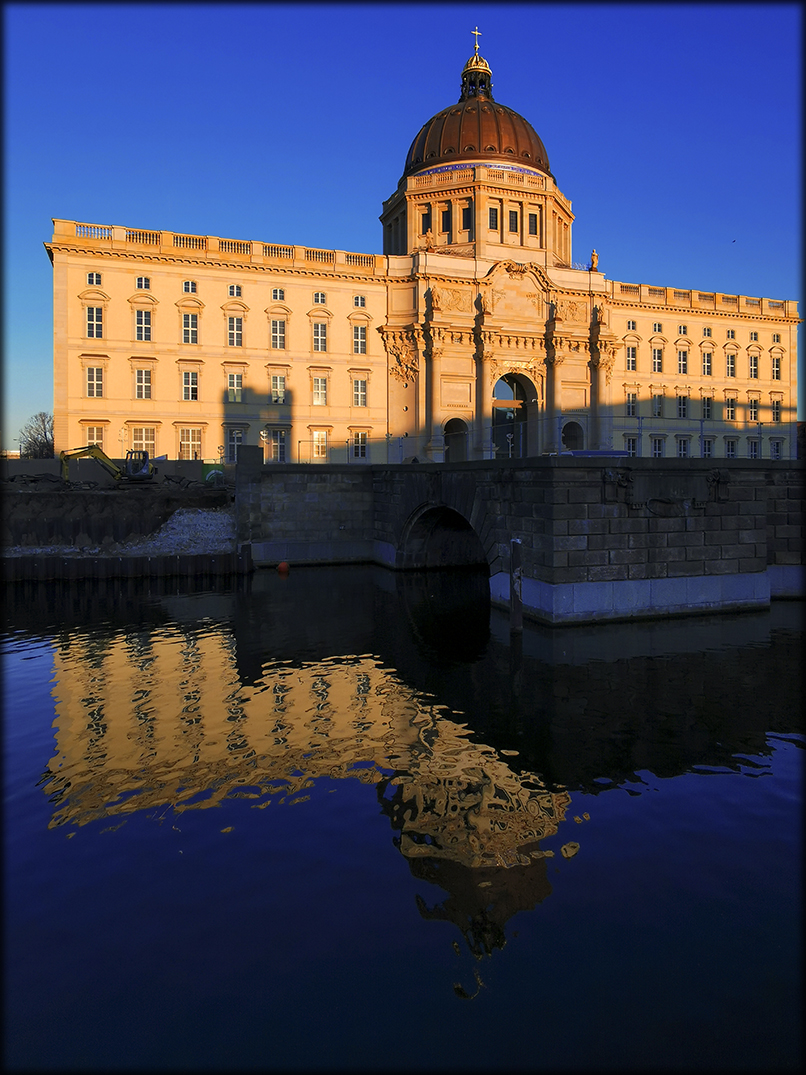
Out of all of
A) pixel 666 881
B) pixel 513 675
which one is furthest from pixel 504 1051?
pixel 513 675

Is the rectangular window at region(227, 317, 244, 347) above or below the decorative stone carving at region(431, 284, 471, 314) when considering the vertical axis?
below

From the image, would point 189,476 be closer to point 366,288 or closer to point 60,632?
point 366,288

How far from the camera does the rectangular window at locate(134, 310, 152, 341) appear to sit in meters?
52.5

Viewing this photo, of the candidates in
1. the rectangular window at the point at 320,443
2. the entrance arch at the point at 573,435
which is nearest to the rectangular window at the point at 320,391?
the rectangular window at the point at 320,443

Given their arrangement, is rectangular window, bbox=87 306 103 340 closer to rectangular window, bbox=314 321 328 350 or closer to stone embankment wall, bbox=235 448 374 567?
rectangular window, bbox=314 321 328 350

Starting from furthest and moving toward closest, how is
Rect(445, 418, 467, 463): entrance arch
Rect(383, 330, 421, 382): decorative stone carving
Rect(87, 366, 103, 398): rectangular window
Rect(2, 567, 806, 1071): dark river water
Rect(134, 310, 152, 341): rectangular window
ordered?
Rect(445, 418, 467, 463): entrance arch, Rect(383, 330, 421, 382): decorative stone carving, Rect(134, 310, 152, 341): rectangular window, Rect(87, 366, 103, 398): rectangular window, Rect(2, 567, 806, 1071): dark river water

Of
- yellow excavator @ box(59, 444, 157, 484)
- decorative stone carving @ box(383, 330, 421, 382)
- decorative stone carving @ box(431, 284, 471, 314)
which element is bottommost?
yellow excavator @ box(59, 444, 157, 484)

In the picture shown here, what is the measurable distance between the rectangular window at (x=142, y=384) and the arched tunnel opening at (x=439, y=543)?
2900cm

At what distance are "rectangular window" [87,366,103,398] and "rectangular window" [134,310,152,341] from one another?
149 inches

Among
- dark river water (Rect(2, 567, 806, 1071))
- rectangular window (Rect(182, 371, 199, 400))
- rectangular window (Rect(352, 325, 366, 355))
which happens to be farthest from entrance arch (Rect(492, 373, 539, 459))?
dark river water (Rect(2, 567, 806, 1071))

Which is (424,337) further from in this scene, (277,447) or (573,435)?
(573,435)

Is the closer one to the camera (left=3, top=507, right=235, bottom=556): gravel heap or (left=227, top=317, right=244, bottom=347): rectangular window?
(left=3, top=507, right=235, bottom=556): gravel heap

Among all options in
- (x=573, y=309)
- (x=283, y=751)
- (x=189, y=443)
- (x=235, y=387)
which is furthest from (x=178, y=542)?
(x=573, y=309)

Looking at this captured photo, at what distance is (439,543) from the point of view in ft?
116
